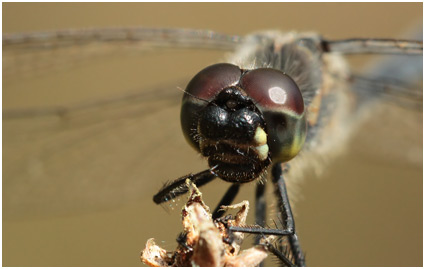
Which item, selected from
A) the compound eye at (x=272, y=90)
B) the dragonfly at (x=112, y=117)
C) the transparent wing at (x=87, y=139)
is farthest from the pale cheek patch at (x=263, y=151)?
the transparent wing at (x=87, y=139)

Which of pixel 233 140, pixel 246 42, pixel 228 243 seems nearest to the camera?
pixel 228 243

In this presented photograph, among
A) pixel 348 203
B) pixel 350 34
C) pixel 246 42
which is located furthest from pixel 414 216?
pixel 246 42

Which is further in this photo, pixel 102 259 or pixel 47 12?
pixel 47 12

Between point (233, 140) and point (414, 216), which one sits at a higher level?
point (414, 216)

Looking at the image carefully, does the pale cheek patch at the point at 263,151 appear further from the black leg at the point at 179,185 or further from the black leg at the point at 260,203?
the black leg at the point at 260,203

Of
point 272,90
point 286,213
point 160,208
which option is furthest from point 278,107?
point 160,208

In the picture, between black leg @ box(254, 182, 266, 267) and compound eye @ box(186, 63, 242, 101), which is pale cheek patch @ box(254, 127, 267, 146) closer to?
compound eye @ box(186, 63, 242, 101)

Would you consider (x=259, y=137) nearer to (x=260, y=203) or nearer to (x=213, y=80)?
(x=213, y=80)

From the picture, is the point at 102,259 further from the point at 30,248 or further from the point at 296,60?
the point at 296,60

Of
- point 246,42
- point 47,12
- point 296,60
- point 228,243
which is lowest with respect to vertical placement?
point 228,243
